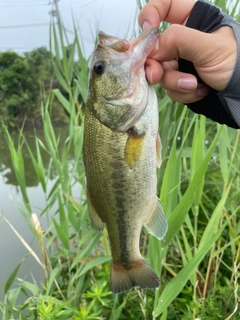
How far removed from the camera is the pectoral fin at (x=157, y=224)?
113cm

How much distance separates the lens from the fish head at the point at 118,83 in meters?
1.07

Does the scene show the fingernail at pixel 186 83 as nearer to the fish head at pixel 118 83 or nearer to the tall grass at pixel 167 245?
the fish head at pixel 118 83

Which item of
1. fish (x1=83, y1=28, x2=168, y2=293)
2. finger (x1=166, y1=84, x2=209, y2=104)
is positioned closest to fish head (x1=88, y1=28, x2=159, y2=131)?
fish (x1=83, y1=28, x2=168, y2=293)

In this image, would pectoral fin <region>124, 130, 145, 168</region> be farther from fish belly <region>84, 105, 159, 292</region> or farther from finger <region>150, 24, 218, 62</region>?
finger <region>150, 24, 218, 62</region>

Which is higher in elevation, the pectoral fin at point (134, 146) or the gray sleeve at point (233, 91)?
the gray sleeve at point (233, 91)

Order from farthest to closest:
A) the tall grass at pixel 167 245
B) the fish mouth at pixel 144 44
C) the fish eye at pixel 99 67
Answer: the tall grass at pixel 167 245 → the fish eye at pixel 99 67 → the fish mouth at pixel 144 44

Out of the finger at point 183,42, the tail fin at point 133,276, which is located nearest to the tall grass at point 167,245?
the tail fin at point 133,276

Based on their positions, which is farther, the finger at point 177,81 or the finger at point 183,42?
the finger at point 177,81

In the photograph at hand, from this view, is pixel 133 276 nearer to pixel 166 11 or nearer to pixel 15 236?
pixel 166 11

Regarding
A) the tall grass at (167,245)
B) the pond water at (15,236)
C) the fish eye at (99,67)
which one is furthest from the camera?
the pond water at (15,236)

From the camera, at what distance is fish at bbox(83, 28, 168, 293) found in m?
1.07

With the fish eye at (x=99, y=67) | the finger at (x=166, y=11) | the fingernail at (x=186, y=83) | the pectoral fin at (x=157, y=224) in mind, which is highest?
the finger at (x=166, y=11)

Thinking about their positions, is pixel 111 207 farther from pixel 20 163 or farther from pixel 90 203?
pixel 20 163

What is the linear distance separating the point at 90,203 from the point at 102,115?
300mm
